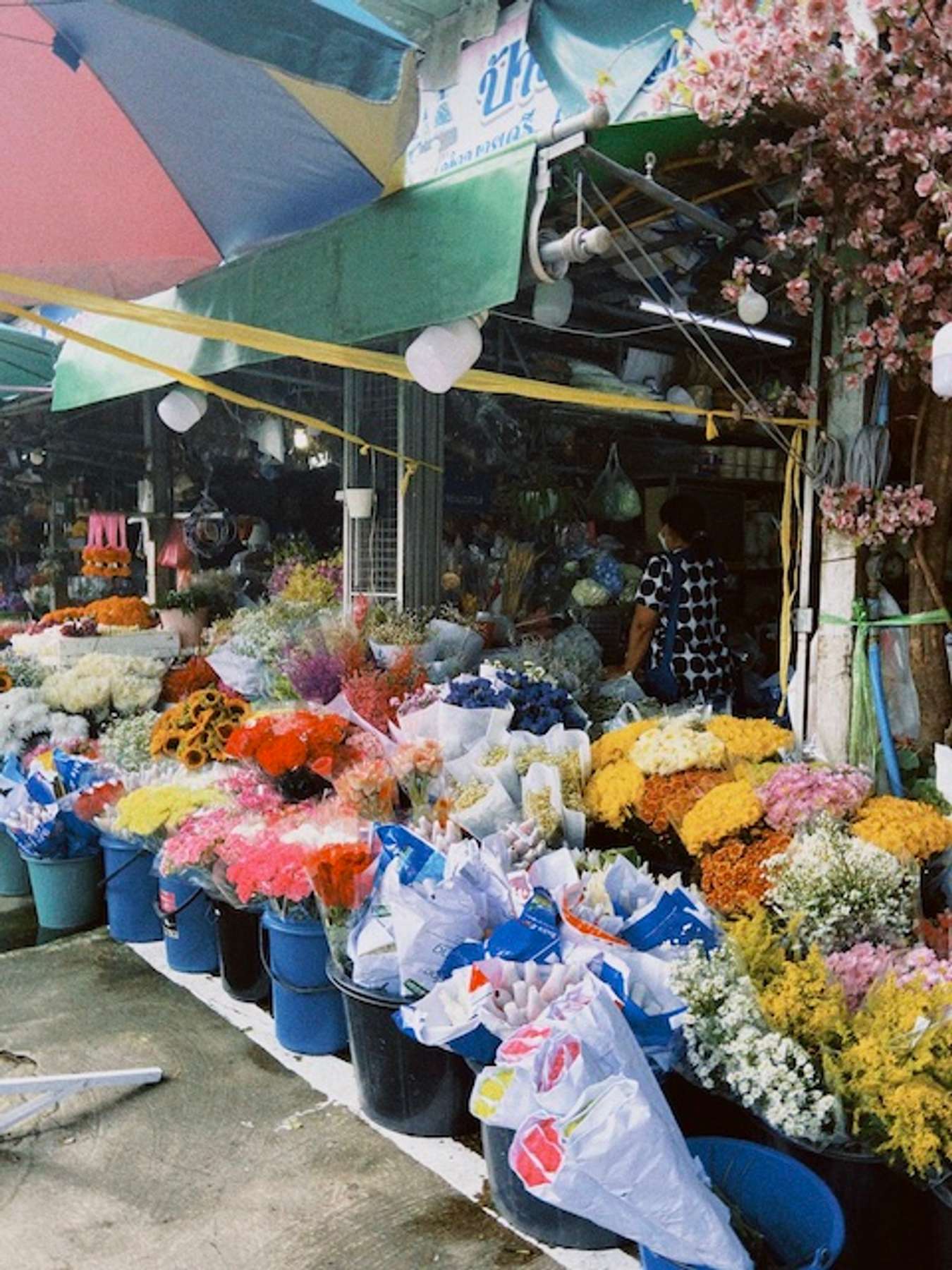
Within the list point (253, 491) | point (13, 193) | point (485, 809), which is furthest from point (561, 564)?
point (13, 193)

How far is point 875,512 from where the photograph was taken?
4207 millimetres

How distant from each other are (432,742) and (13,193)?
288cm

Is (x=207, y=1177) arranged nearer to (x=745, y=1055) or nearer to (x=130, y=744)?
(x=745, y=1055)

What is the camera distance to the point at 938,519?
4.24 metres

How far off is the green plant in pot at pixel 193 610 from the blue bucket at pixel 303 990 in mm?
3832

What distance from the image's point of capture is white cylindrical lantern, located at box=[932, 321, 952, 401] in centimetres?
285

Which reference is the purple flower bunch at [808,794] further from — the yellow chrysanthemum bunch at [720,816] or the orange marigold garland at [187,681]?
the orange marigold garland at [187,681]

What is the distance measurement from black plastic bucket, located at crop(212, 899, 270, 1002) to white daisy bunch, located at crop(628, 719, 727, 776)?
5.62 ft

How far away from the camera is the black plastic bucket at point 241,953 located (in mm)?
4000

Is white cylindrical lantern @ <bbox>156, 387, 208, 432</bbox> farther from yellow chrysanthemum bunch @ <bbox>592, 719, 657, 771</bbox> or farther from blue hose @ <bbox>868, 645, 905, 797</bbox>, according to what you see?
blue hose @ <bbox>868, 645, 905, 797</bbox>

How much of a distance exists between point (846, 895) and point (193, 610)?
537 cm

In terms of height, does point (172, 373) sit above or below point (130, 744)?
above

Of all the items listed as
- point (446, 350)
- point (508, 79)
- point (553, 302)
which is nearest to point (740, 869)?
→ point (446, 350)

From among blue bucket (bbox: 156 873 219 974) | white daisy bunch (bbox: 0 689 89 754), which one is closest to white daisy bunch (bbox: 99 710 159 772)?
white daisy bunch (bbox: 0 689 89 754)
